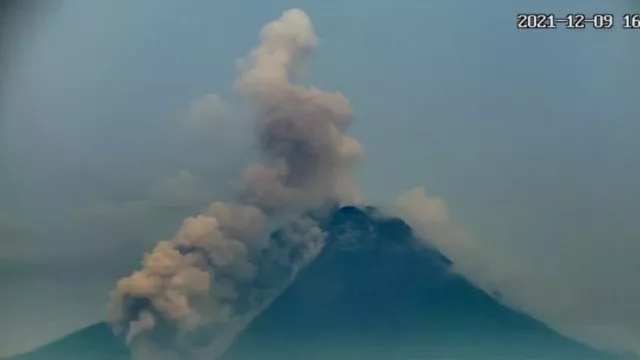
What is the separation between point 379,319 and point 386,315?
0.07 ft

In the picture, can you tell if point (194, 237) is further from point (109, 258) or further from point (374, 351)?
point (374, 351)

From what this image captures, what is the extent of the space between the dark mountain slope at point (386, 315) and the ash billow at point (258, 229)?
6 centimetres

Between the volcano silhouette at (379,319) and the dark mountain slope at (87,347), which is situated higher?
the volcano silhouette at (379,319)

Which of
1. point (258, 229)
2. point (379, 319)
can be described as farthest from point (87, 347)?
point (379, 319)

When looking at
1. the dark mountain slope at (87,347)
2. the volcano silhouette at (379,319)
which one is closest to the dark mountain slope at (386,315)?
the volcano silhouette at (379,319)

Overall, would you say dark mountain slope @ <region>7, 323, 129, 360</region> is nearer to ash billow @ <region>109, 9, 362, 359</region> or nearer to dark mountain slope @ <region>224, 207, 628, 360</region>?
ash billow @ <region>109, 9, 362, 359</region>

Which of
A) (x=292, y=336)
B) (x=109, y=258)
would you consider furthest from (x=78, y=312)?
(x=292, y=336)

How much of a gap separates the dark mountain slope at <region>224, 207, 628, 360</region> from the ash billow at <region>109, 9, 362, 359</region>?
0.06 metres

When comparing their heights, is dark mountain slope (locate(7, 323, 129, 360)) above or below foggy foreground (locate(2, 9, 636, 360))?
below

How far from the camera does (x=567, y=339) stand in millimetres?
1849

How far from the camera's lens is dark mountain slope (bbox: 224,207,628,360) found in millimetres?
1843

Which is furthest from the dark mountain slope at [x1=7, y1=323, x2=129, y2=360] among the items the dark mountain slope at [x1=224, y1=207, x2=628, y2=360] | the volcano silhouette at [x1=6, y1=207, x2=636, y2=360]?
the dark mountain slope at [x1=224, y1=207, x2=628, y2=360]

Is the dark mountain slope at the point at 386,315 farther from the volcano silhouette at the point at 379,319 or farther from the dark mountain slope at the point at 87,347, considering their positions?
the dark mountain slope at the point at 87,347

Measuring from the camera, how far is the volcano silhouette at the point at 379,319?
184cm
